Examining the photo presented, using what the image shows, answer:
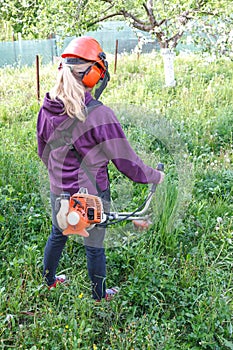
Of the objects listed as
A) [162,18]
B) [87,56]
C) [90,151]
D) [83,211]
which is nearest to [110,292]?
[83,211]

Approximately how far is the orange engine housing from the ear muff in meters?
0.64

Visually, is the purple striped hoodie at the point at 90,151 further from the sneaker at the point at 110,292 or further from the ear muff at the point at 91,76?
the sneaker at the point at 110,292

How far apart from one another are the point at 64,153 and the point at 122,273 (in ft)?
3.96

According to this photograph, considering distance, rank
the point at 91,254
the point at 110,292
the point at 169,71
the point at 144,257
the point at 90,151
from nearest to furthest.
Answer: the point at 90,151 < the point at 91,254 < the point at 110,292 < the point at 144,257 < the point at 169,71

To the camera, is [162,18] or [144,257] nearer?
[144,257]

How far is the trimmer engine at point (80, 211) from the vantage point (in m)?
2.41

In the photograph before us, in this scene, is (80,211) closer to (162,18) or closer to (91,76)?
(91,76)

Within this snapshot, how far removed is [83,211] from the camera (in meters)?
2.41

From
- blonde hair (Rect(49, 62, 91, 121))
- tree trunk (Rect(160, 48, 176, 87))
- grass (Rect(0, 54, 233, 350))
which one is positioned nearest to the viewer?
blonde hair (Rect(49, 62, 91, 121))

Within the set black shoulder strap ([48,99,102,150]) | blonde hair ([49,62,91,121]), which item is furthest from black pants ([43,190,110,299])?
blonde hair ([49,62,91,121])

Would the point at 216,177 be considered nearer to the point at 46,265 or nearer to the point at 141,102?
the point at 46,265

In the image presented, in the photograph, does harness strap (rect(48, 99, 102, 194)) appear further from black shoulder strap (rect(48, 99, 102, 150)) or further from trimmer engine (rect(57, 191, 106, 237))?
trimmer engine (rect(57, 191, 106, 237))

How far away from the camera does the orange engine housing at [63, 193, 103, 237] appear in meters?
2.40

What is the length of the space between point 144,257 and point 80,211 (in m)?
1.01
